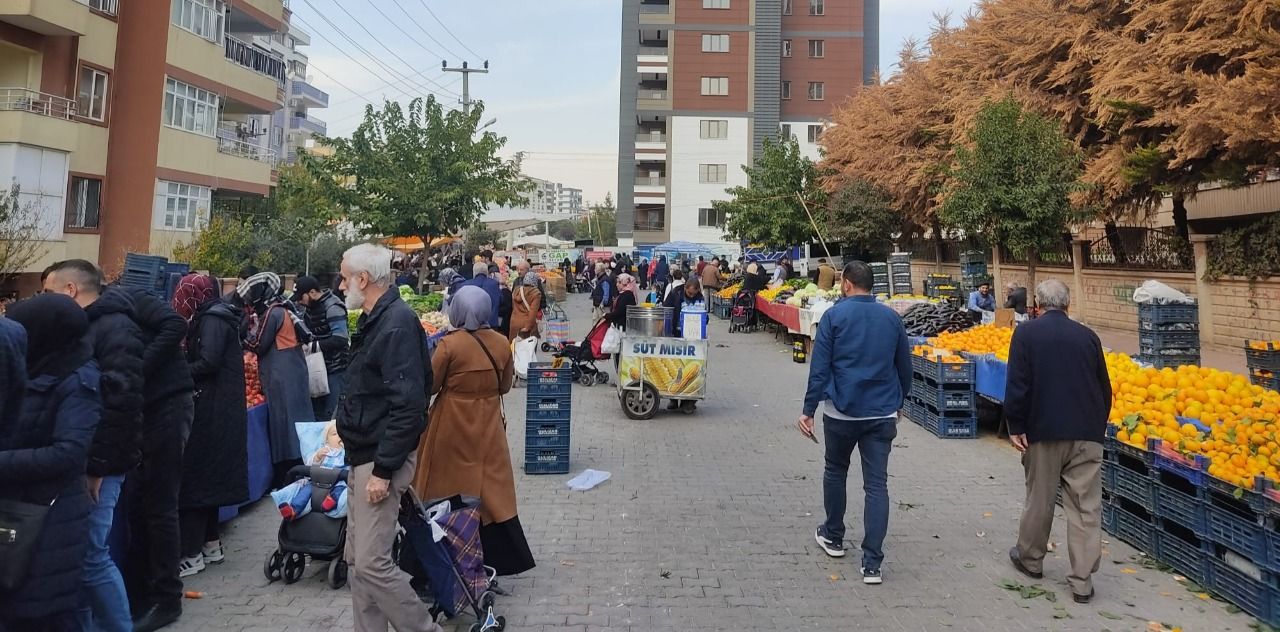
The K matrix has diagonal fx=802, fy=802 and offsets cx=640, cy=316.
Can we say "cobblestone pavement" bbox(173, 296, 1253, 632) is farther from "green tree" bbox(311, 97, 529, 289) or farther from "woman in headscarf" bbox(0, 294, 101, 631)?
"green tree" bbox(311, 97, 529, 289)

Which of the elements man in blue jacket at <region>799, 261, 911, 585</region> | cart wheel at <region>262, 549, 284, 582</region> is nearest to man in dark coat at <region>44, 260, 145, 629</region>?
Answer: cart wheel at <region>262, 549, 284, 582</region>

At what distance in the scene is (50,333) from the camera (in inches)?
124

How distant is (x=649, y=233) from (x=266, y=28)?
3520cm

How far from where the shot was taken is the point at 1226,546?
461cm

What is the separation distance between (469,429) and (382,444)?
3.32 feet

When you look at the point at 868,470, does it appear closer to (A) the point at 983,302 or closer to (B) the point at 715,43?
(A) the point at 983,302

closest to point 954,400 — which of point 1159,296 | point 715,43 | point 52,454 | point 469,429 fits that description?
point 1159,296

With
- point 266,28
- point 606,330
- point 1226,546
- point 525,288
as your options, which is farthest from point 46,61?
point 1226,546

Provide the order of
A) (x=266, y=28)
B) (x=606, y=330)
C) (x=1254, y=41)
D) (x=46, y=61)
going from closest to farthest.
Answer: (x=606, y=330) < (x=1254, y=41) < (x=46, y=61) < (x=266, y=28)

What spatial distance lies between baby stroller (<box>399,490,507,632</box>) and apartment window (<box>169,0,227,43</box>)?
24.8 metres

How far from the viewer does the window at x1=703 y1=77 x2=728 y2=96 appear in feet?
190

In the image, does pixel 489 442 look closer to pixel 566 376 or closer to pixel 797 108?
pixel 566 376

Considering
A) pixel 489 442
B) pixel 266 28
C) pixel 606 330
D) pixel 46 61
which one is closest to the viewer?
pixel 489 442

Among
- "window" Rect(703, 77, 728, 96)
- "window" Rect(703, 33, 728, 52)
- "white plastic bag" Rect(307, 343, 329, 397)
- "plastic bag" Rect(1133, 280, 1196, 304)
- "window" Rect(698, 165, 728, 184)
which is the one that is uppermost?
"window" Rect(703, 33, 728, 52)
